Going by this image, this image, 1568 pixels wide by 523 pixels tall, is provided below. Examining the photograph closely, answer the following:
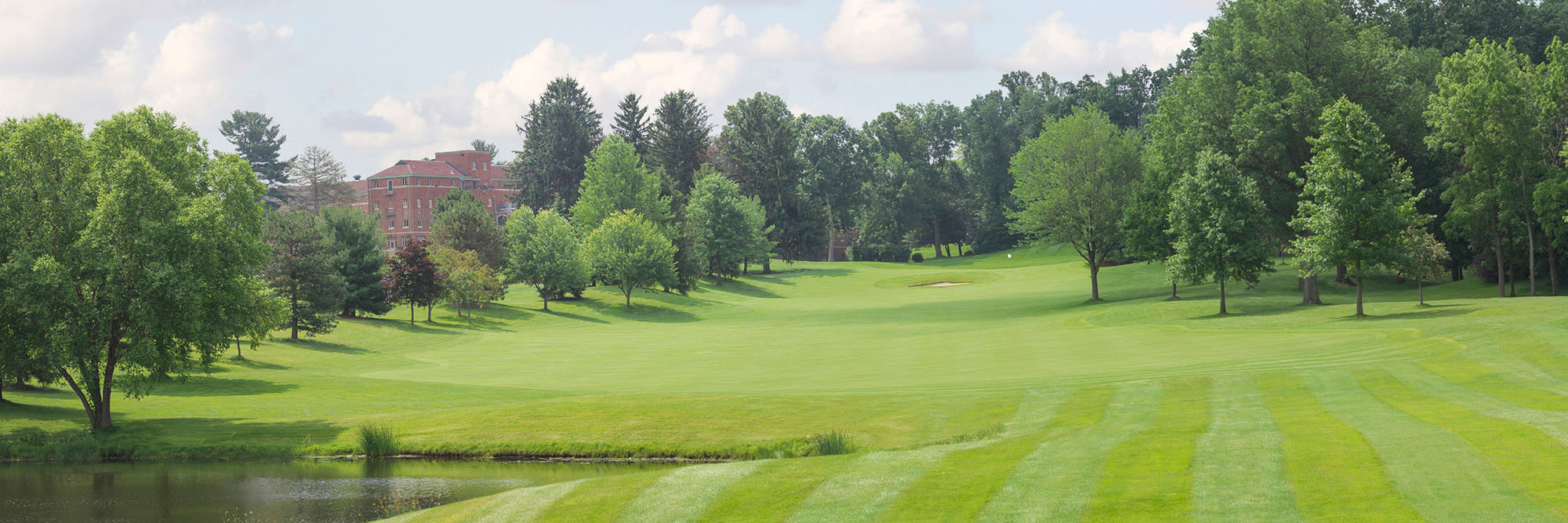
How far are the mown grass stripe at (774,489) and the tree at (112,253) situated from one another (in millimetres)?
18559

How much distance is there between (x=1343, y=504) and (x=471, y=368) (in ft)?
122

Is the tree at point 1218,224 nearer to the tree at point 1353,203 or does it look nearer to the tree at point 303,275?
the tree at point 1353,203

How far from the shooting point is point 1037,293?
80812 mm

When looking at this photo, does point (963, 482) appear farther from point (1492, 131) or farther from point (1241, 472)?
point (1492, 131)

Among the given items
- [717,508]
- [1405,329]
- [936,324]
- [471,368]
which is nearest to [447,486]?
[717,508]

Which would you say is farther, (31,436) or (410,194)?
(410,194)

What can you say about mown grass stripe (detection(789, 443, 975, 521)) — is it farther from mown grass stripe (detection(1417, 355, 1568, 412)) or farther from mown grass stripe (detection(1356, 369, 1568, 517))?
mown grass stripe (detection(1417, 355, 1568, 412))

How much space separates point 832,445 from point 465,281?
1993 inches

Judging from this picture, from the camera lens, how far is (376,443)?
26.4 meters

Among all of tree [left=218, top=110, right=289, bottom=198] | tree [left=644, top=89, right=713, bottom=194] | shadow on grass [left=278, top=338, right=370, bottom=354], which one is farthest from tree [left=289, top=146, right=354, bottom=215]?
shadow on grass [left=278, top=338, right=370, bottom=354]

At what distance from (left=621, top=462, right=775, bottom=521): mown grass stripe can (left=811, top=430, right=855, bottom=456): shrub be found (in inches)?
153

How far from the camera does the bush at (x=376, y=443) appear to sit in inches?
1034

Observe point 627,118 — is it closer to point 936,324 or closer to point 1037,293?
point 1037,293

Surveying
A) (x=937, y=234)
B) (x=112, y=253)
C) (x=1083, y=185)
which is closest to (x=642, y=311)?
(x=1083, y=185)
